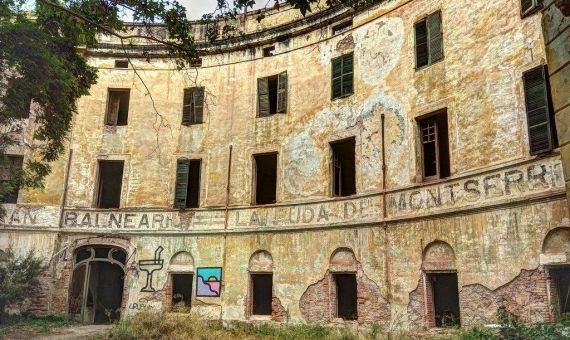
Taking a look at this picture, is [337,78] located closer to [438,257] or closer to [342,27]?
[342,27]

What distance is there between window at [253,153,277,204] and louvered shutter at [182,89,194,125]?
123 inches

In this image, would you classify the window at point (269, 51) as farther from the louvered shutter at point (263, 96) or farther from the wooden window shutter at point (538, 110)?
the wooden window shutter at point (538, 110)

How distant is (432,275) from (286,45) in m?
9.23

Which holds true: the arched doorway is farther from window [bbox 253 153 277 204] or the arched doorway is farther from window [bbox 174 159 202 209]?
window [bbox 253 153 277 204]

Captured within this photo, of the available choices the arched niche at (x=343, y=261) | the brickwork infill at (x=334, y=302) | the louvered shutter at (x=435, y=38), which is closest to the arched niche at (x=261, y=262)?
the brickwork infill at (x=334, y=302)

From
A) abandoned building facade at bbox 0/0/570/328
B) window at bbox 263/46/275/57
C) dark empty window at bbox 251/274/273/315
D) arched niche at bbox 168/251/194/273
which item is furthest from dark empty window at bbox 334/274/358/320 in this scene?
window at bbox 263/46/275/57

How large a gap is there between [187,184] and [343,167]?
17.9ft

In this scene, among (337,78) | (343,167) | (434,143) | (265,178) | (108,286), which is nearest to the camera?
(434,143)

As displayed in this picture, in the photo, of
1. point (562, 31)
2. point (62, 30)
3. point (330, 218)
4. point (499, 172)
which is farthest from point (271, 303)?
point (562, 31)

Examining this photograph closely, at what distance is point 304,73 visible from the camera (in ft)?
50.5

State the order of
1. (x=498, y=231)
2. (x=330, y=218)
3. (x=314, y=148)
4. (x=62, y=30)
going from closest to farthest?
(x=498, y=231), (x=62, y=30), (x=330, y=218), (x=314, y=148)

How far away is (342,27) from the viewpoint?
48.9ft

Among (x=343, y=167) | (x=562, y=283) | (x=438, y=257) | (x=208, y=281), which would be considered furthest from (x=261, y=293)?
(x=562, y=283)

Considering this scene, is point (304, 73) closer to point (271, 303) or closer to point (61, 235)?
point (271, 303)
